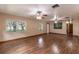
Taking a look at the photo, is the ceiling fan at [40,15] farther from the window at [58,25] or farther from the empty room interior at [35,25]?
the window at [58,25]

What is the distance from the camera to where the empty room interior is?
1935mm

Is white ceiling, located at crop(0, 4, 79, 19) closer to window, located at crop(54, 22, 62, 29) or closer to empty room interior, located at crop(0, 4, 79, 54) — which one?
empty room interior, located at crop(0, 4, 79, 54)

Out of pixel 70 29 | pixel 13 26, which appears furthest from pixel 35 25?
pixel 70 29

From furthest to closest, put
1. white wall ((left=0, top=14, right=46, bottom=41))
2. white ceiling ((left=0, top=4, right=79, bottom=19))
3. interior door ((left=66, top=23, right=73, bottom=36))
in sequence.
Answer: interior door ((left=66, top=23, right=73, bottom=36)) < white wall ((left=0, top=14, right=46, bottom=41)) < white ceiling ((left=0, top=4, right=79, bottom=19))

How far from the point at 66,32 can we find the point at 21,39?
1.12 m

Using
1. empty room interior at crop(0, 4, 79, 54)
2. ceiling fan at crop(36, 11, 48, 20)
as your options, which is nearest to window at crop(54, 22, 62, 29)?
empty room interior at crop(0, 4, 79, 54)

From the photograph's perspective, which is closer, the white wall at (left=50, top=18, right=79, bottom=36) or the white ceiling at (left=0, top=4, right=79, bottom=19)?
the white ceiling at (left=0, top=4, right=79, bottom=19)

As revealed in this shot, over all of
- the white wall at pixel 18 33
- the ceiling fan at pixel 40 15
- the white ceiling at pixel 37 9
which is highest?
the white ceiling at pixel 37 9

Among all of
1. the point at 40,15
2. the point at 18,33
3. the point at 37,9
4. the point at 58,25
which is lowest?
the point at 18,33

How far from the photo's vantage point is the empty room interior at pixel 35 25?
194 centimetres

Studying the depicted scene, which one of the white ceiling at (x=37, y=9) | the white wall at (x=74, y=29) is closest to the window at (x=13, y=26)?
the white ceiling at (x=37, y=9)

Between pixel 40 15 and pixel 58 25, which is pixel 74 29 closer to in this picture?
pixel 58 25

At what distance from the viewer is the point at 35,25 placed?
7.17 feet
